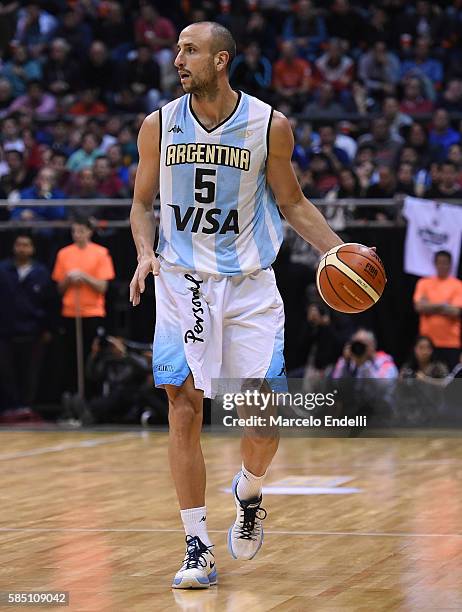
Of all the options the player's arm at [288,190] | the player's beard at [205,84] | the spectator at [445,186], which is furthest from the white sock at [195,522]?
the spectator at [445,186]

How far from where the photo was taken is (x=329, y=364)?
13.6 metres

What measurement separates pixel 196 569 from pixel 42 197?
33.8ft

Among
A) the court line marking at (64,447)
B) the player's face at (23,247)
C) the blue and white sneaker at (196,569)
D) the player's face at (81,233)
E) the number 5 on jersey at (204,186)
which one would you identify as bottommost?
the court line marking at (64,447)

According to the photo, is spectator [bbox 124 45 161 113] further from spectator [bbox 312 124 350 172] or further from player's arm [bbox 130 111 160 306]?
player's arm [bbox 130 111 160 306]

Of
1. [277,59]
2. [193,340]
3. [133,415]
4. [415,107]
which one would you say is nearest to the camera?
[193,340]

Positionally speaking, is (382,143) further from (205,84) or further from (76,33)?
(205,84)

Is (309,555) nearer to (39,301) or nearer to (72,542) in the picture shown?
(72,542)

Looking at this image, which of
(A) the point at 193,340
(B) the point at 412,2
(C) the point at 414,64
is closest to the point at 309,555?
(A) the point at 193,340

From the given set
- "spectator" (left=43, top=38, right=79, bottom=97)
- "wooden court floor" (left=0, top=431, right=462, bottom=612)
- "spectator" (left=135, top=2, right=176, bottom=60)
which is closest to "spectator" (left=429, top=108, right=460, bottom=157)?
"spectator" (left=135, top=2, right=176, bottom=60)

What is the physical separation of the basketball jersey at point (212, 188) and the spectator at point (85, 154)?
1138 centimetres

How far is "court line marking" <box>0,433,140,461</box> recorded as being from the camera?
11.7 m

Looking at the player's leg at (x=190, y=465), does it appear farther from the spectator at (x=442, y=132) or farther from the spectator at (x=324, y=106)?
the spectator at (x=324, y=106)

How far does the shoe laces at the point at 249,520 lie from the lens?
20.6ft

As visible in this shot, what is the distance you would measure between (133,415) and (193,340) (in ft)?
26.5
